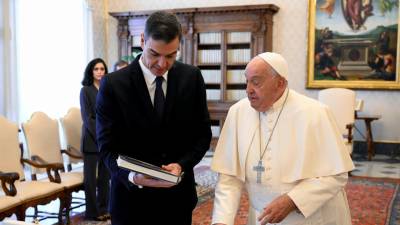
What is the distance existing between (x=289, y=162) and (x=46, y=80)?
746 cm

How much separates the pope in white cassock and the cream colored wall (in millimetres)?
7842

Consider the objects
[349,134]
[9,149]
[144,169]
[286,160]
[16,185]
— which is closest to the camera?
[144,169]

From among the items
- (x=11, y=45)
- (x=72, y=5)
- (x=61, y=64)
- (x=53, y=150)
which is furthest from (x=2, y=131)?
(x=72, y=5)

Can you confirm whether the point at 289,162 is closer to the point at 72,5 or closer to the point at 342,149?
the point at 342,149

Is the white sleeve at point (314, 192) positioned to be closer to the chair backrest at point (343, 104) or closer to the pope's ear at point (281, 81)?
the pope's ear at point (281, 81)

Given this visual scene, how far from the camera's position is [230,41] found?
10250mm

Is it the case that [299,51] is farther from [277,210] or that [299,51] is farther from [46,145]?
[277,210]

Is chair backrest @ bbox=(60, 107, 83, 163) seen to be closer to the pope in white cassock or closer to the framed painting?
the pope in white cassock

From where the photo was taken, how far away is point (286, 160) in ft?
7.61

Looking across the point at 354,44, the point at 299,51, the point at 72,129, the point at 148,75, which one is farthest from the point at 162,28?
the point at 299,51

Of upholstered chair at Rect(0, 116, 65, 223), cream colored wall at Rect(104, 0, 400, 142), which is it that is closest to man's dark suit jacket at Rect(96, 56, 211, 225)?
upholstered chair at Rect(0, 116, 65, 223)

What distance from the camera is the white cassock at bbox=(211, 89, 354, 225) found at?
2275 mm

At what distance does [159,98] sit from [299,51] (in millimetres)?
8507

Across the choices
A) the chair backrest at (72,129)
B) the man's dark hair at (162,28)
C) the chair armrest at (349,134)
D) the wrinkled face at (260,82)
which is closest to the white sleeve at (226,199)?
the wrinkled face at (260,82)
